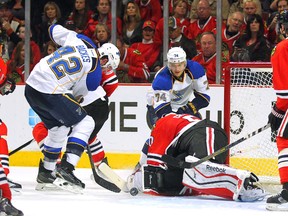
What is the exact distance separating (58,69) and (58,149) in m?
0.52

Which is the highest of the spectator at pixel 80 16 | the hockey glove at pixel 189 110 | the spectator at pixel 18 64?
the spectator at pixel 80 16

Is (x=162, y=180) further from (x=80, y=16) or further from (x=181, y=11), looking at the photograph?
(x=80, y=16)

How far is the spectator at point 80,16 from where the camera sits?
8.72 metres

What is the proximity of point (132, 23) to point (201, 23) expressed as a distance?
1.94 ft

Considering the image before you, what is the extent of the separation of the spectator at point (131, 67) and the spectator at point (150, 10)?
1.00ft

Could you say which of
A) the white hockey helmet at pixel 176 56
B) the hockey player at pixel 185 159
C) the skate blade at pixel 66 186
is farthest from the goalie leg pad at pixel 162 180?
the white hockey helmet at pixel 176 56

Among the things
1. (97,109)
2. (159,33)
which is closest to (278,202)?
(97,109)

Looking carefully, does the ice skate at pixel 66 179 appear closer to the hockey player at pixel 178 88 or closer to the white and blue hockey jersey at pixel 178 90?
the hockey player at pixel 178 88

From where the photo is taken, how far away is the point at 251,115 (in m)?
7.21

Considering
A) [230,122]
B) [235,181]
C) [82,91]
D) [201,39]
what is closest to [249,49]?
[201,39]

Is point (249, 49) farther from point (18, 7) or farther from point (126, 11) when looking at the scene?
point (18, 7)

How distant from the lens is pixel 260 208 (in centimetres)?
554

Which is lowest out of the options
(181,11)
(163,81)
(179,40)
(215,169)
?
(215,169)

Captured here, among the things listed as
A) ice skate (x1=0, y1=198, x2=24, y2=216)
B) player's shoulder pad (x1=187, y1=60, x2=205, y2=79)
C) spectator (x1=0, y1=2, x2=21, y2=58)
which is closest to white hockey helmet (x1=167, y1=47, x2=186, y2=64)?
player's shoulder pad (x1=187, y1=60, x2=205, y2=79)
